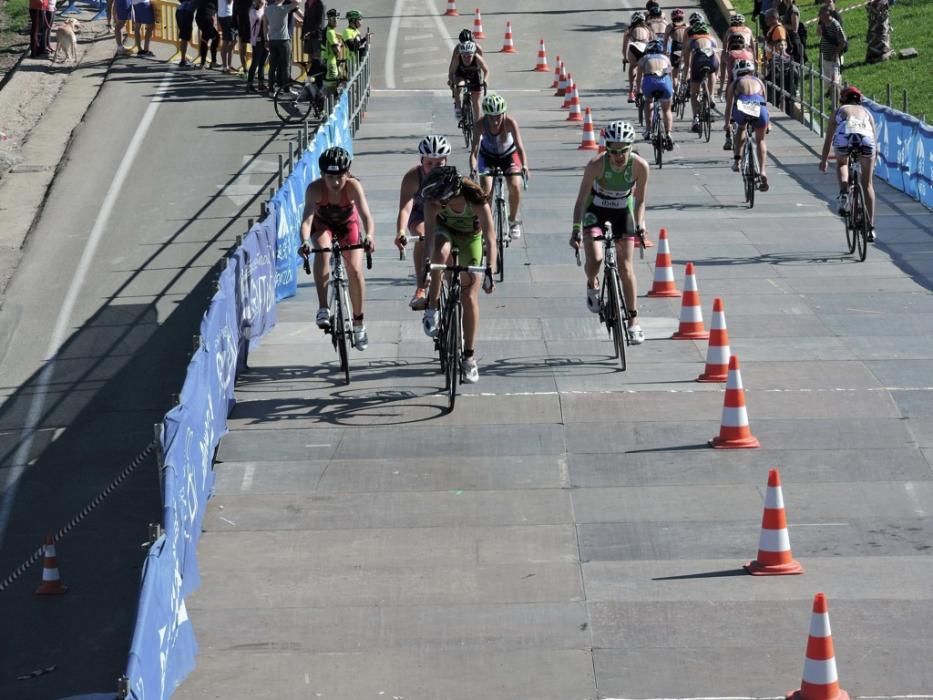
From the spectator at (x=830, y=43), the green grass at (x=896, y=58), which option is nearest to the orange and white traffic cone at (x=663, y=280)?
the spectator at (x=830, y=43)

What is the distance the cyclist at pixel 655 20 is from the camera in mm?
33094

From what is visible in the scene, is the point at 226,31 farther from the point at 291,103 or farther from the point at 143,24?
the point at 291,103

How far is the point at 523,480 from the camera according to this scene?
41.3 ft

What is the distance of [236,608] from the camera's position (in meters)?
10.3

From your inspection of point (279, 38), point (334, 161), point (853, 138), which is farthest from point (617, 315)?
point (279, 38)

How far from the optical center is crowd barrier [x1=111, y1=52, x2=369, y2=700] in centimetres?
838

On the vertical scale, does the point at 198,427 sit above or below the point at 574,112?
above

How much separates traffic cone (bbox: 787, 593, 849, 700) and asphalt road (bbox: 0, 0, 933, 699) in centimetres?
42

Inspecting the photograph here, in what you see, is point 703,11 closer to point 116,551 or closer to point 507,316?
point 507,316

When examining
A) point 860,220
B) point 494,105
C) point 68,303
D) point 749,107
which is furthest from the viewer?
point 749,107

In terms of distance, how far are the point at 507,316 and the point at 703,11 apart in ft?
99.4

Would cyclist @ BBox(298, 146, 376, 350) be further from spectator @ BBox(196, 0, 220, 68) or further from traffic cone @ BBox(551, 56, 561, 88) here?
traffic cone @ BBox(551, 56, 561, 88)

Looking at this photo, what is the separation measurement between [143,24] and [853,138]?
2390cm

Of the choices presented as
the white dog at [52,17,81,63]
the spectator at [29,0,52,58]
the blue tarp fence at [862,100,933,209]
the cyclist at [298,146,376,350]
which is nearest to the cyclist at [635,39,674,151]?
the blue tarp fence at [862,100,933,209]
